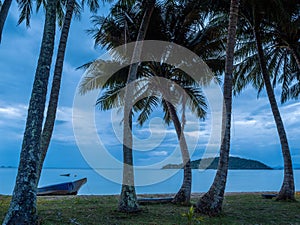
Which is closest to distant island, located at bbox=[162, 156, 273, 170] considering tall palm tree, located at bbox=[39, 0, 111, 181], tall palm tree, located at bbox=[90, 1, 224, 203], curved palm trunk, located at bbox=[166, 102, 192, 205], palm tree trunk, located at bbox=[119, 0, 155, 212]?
curved palm trunk, located at bbox=[166, 102, 192, 205]

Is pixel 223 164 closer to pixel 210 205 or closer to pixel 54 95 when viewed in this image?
pixel 210 205

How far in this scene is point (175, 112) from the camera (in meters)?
9.23

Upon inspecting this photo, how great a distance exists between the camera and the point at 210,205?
6.52 meters

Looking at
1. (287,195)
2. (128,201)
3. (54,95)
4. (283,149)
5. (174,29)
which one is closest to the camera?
(54,95)

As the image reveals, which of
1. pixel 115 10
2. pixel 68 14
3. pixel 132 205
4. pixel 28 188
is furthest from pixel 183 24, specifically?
pixel 28 188

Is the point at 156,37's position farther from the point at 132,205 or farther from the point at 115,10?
the point at 132,205

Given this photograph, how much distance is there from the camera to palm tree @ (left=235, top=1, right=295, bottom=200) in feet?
31.9

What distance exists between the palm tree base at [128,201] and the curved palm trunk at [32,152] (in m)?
2.27

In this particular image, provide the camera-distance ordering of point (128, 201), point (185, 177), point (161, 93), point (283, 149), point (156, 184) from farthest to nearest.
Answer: point (156, 184) → point (283, 149) → point (161, 93) → point (185, 177) → point (128, 201)

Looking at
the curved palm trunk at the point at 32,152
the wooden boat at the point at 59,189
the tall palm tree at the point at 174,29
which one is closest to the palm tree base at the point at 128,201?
the curved palm trunk at the point at 32,152

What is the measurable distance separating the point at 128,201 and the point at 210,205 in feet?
6.13

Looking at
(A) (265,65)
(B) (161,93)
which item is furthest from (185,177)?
(A) (265,65)

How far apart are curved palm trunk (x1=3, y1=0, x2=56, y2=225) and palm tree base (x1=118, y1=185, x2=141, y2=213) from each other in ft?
7.46

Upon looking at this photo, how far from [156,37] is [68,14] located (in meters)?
3.71
